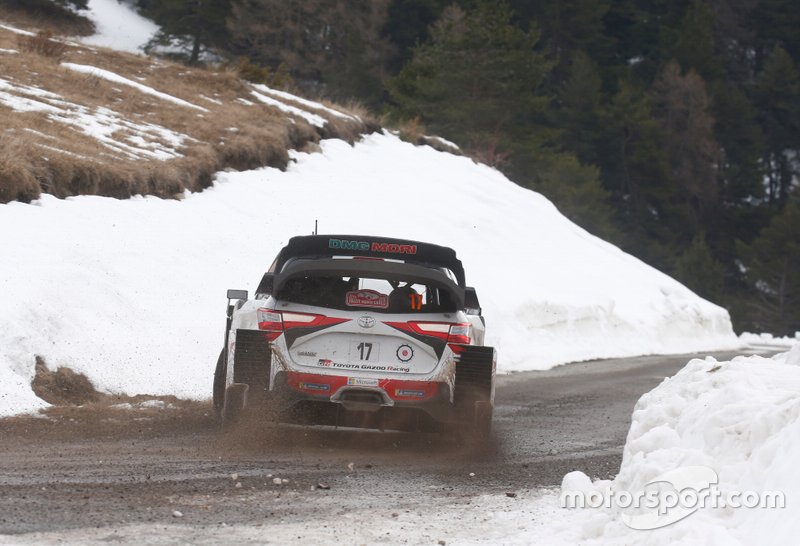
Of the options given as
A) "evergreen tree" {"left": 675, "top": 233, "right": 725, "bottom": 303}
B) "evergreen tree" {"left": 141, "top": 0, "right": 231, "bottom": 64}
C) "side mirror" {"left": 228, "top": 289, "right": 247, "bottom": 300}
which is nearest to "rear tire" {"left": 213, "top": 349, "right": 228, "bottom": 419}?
"side mirror" {"left": 228, "top": 289, "right": 247, "bottom": 300}

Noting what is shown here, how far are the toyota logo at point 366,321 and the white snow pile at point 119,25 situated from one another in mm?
62223

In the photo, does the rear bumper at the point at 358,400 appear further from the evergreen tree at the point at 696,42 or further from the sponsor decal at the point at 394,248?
the evergreen tree at the point at 696,42

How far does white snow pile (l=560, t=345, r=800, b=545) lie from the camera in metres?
4.89

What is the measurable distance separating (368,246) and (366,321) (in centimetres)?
119

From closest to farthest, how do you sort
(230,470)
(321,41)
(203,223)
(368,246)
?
(230,470)
(368,246)
(203,223)
(321,41)

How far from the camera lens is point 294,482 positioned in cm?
707

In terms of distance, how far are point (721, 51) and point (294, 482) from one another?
72852 mm

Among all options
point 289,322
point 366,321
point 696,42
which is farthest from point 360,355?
point 696,42

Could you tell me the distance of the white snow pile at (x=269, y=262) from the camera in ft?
39.8

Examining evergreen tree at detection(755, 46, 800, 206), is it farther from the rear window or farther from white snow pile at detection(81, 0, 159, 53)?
the rear window

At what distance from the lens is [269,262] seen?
18.3 meters

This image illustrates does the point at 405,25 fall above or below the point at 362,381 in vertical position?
above

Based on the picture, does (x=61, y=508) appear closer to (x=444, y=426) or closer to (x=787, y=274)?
(x=444, y=426)

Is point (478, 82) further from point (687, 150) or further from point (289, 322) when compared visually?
point (289, 322)
